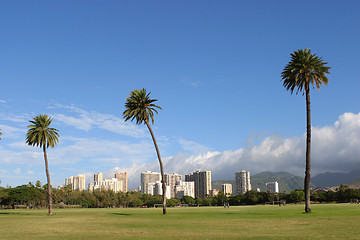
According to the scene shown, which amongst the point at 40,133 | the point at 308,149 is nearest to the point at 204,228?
the point at 308,149

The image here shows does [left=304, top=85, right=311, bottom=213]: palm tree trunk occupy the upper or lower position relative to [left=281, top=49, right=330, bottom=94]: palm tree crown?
lower

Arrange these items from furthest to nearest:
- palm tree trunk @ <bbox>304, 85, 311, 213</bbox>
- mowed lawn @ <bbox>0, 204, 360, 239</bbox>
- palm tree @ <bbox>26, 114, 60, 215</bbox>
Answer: palm tree @ <bbox>26, 114, 60, 215</bbox> → palm tree trunk @ <bbox>304, 85, 311, 213</bbox> → mowed lawn @ <bbox>0, 204, 360, 239</bbox>

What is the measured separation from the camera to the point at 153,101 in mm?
68875

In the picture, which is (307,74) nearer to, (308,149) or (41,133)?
(308,149)

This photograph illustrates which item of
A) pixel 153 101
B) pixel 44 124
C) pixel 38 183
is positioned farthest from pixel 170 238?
pixel 38 183

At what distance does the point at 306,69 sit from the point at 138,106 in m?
31.9

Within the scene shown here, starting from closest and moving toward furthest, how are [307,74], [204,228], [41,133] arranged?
[204,228]
[307,74]
[41,133]

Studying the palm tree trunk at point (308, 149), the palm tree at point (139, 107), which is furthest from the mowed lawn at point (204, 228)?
the palm tree at point (139, 107)

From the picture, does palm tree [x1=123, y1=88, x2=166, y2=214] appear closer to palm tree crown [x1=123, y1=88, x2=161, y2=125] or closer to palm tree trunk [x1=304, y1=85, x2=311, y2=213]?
palm tree crown [x1=123, y1=88, x2=161, y2=125]

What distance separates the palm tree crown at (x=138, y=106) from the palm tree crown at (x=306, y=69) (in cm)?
2725

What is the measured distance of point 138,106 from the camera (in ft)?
224

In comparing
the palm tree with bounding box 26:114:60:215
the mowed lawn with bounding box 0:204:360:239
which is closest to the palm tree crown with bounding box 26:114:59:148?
the palm tree with bounding box 26:114:60:215

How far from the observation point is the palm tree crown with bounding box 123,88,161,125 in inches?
2675

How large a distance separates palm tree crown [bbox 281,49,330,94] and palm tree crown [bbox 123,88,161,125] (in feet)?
89.4
